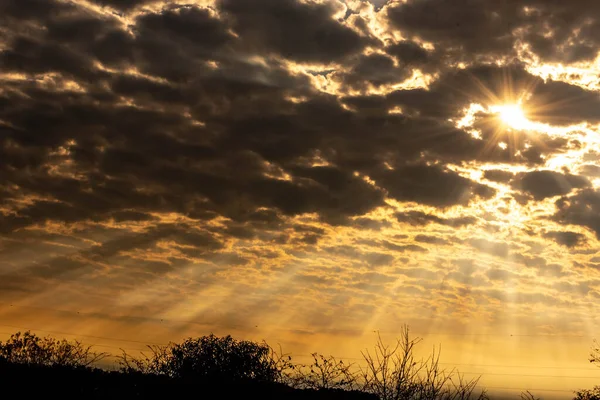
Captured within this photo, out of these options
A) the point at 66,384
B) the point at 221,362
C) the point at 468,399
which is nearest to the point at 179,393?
the point at 66,384

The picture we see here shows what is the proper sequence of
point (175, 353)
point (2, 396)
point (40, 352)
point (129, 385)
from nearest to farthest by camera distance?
point (2, 396), point (129, 385), point (40, 352), point (175, 353)

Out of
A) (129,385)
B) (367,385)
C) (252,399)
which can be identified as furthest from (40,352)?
(367,385)

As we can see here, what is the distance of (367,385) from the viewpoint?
23.2 m

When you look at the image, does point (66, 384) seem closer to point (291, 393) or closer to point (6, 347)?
point (291, 393)

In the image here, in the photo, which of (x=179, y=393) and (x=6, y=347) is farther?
(x=6, y=347)

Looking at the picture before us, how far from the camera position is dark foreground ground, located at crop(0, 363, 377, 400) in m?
19.8

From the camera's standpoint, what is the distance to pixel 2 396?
19.0 metres

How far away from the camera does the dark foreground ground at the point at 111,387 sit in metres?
19.8

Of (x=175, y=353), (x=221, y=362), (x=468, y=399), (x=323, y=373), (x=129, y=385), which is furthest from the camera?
(x=221, y=362)

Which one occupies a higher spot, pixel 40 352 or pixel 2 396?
pixel 40 352

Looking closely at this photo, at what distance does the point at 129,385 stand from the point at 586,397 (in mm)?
55882

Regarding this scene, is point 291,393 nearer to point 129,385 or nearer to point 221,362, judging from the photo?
point 129,385

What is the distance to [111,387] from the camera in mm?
21047

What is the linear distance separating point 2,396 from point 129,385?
4.17m
